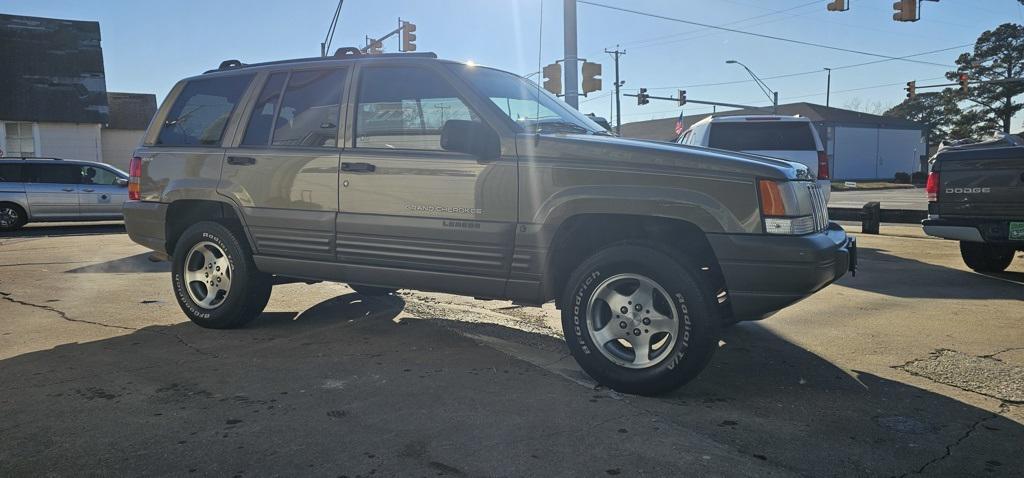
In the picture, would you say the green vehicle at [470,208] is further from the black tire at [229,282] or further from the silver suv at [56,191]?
the silver suv at [56,191]

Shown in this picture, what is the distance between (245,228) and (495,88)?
84.6 inches

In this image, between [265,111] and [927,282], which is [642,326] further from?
[927,282]

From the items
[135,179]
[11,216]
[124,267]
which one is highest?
[135,179]

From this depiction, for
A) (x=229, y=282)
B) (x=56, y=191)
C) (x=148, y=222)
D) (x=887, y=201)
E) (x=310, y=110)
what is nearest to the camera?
(x=310, y=110)

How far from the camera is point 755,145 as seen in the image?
10477 millimetres

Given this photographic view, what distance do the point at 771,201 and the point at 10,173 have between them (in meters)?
17.4

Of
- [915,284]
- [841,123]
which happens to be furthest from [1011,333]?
[841,123]

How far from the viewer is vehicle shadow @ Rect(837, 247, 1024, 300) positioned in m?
7.17

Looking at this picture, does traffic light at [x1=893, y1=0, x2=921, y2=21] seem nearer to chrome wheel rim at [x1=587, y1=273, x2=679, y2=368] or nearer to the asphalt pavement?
the asphalt pavement

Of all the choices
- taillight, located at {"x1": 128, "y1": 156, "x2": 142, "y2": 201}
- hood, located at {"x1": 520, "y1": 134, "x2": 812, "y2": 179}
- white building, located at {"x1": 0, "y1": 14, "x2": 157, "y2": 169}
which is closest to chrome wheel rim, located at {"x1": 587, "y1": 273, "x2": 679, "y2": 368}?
hood, located at {"x1": 520, "y1": 134, "x2": 812, "y2": 179}

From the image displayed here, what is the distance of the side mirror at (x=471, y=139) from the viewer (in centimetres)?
434

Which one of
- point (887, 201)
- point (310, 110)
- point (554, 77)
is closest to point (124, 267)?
point (310, 110)

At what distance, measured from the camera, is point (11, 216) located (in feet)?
52.7

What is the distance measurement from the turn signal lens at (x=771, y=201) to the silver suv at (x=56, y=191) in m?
16.5
